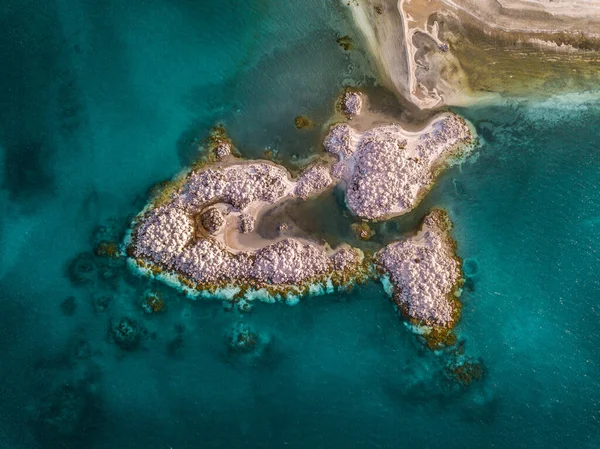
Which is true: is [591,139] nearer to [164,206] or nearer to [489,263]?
[489,263]

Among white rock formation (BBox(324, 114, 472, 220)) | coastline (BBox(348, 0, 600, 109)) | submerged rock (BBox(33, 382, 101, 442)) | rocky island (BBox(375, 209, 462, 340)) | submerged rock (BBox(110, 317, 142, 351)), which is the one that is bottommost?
rocky island (BBox(375, 209, 462, 340))

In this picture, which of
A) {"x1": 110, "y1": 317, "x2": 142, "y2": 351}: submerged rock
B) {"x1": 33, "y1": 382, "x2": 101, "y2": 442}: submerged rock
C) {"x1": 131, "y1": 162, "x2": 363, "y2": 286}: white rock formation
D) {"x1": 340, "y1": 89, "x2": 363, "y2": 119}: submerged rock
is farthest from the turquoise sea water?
{"x1": 131, "y1": 162, "x2": 363, "y2": 286}: white rock formation

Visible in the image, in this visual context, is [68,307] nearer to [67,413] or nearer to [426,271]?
[67,413]

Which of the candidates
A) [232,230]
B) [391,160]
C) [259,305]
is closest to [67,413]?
[259,305]

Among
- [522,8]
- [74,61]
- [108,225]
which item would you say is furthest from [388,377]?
[74,61]

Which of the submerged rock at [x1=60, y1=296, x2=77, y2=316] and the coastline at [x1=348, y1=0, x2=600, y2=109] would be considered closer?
the submerged rock at [x1=60, y1=296, x2=77, y2=316]

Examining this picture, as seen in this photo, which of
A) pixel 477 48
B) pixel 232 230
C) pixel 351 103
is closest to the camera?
pixel 232 230

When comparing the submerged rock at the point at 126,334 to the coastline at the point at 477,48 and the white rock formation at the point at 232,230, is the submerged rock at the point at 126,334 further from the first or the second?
the coastline at the point at 477,48

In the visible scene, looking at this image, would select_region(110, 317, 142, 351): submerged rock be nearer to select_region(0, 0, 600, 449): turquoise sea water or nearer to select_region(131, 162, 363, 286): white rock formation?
select_region(0, 0, 600, 449): turquoise sea water
